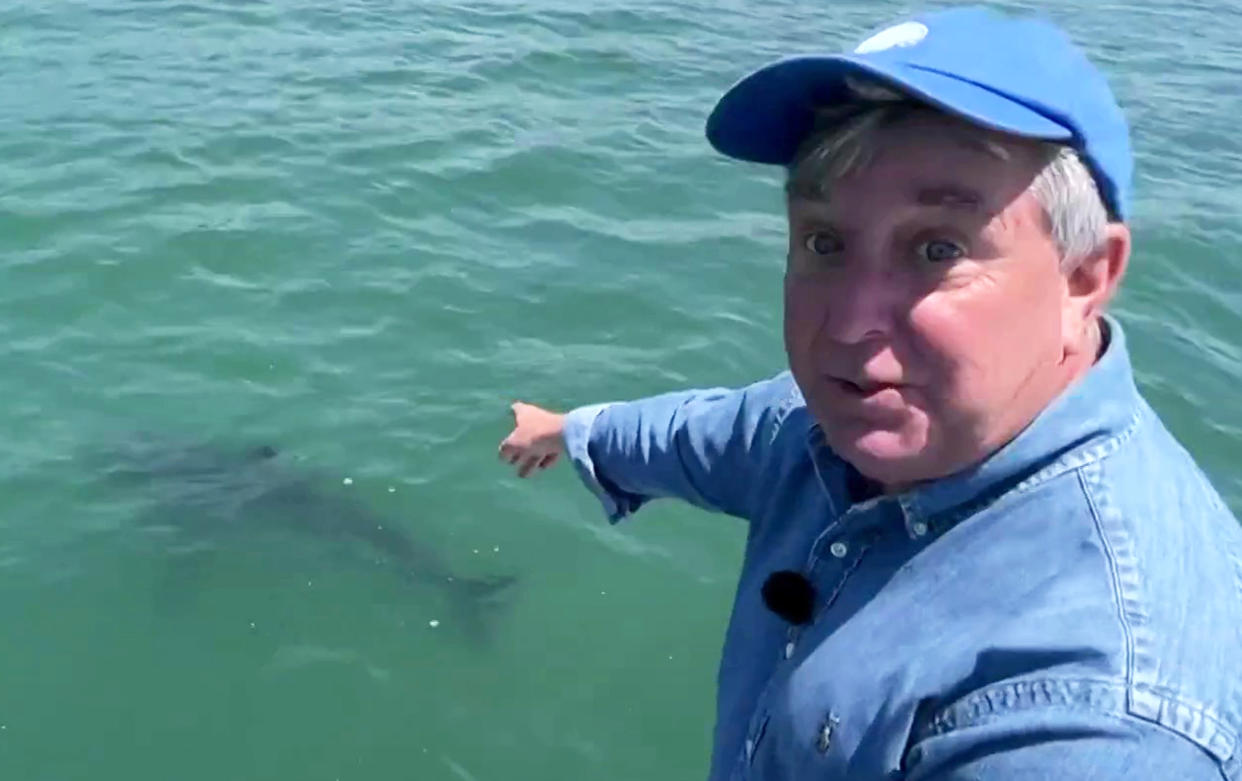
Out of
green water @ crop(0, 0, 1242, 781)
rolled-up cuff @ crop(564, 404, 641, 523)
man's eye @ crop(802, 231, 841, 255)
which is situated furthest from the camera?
green water @ crop(0, 0, 1242, 781)

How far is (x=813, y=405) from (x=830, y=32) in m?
11.6

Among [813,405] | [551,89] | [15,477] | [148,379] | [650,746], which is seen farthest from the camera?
[551,89]

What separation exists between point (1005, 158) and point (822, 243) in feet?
0.97

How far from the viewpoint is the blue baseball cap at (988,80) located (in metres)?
1.78

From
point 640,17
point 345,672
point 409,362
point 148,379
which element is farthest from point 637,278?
point 640,17

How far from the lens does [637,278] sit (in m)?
8.26

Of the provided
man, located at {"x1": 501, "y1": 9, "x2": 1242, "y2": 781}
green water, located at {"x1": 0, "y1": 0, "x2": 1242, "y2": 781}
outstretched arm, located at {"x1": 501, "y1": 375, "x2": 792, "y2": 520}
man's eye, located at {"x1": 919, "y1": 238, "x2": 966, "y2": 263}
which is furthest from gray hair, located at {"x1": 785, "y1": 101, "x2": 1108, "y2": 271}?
green water, located at {"x1": 0, "y1": 0, "x2": 1242, "y2": 781}

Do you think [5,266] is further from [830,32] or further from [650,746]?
[830,32]

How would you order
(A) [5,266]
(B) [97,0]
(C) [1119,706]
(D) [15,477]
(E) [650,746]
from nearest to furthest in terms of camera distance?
(C) [1119,706], (E) [650,746], (D) [15,477], (A) [5,266], (B) [97,0]

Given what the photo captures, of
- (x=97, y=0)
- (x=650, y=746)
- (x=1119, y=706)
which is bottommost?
(x=650, y=746)

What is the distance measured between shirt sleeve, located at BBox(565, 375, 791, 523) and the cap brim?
2.06ft

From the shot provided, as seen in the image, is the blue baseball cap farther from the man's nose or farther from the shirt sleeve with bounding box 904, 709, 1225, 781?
the shirt sleeve with bounding box 904, 709, 1225, 781

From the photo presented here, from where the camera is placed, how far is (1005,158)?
1.84 meters

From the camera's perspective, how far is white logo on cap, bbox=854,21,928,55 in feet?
6.15
